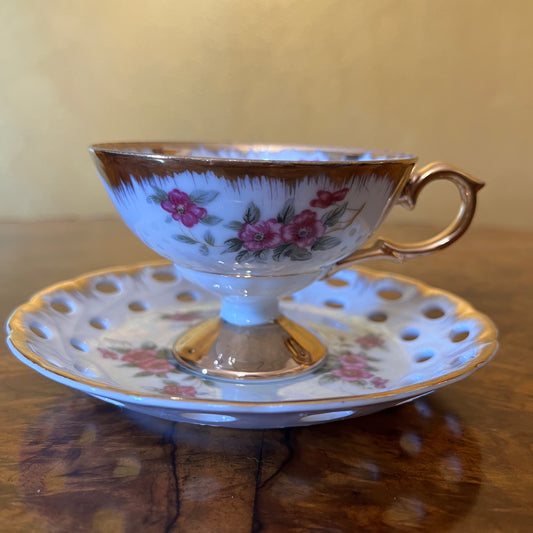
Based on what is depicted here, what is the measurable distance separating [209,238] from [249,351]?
0.10 m

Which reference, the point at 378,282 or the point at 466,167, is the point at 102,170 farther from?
the point at 466,167

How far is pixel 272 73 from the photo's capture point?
141cm

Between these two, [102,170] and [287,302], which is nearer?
[102,170]

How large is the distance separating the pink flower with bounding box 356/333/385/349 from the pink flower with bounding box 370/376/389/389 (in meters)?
0.07

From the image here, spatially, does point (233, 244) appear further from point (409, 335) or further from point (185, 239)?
point (409, 335)

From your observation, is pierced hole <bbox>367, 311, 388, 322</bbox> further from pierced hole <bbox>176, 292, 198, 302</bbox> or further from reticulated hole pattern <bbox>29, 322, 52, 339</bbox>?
reticulated hole pattern <bbox>29, 322, 52, 339</bbox>

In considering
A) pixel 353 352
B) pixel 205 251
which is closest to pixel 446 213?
pixel 353 352

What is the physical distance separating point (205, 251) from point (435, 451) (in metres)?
0.18

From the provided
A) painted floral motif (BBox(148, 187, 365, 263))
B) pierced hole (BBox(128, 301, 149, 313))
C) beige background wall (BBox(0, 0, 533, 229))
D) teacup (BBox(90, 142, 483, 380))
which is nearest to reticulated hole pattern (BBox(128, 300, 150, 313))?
pierced hole (BBox(128, 301, 149, 313))

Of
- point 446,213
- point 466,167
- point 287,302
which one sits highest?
point 287,302

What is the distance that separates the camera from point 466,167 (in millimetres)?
1484

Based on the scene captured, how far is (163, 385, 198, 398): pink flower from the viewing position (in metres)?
0.37

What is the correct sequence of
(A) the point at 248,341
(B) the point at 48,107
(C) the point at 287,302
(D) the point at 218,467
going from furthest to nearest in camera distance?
1. (B) the point at 48,107
2. (C) the point at 287,302
3. (A) the point at 248,341
4. (D) the point at 218,467

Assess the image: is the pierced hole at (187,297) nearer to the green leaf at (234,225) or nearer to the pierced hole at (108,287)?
the pierced hole at (108,287)
